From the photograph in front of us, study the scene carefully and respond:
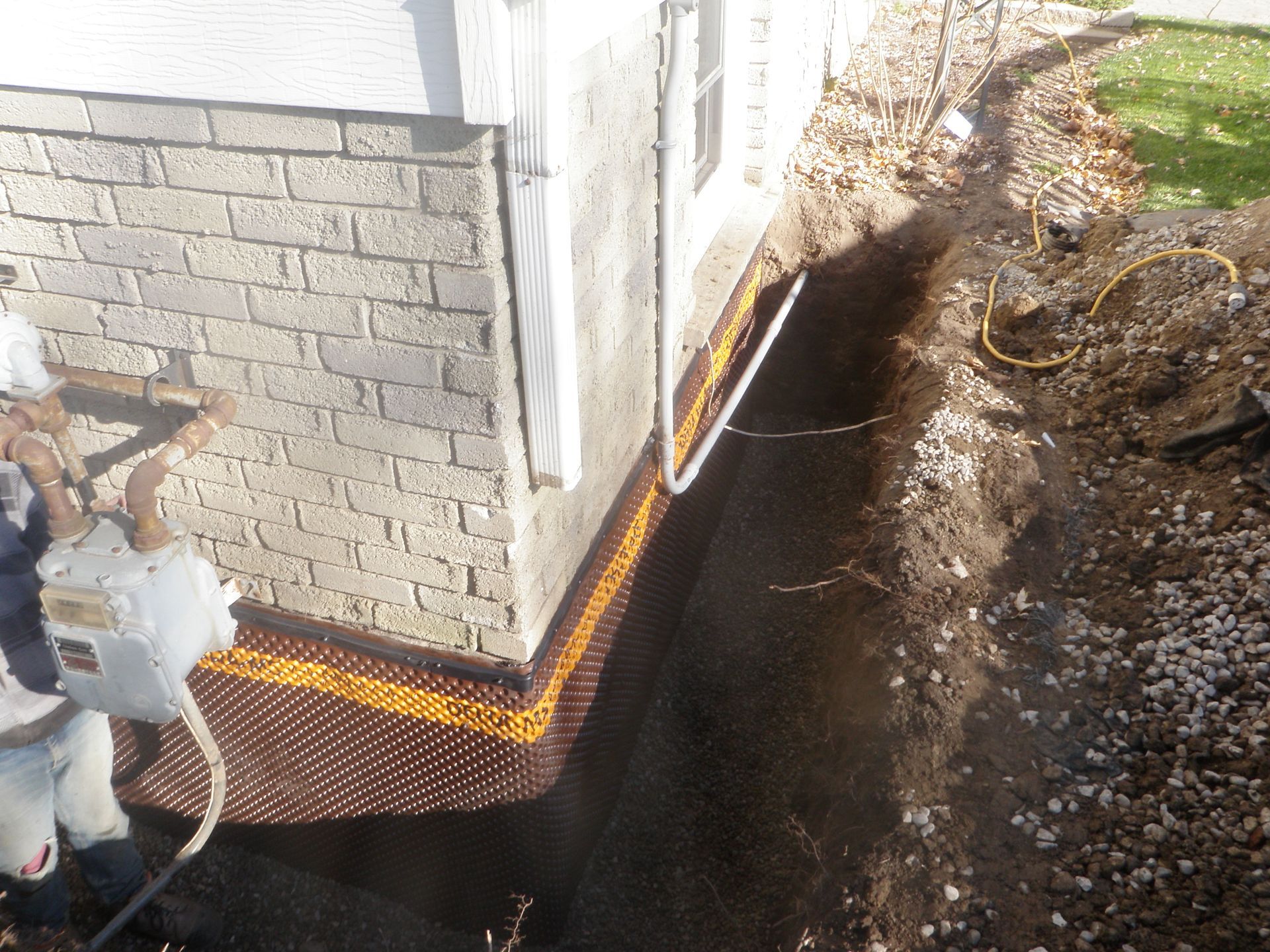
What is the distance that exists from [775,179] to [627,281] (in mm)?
3418

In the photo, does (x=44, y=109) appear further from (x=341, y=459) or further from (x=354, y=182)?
(x=341, y=459)

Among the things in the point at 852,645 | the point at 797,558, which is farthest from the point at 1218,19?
the point at 852,645

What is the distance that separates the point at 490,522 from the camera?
254 centimetres

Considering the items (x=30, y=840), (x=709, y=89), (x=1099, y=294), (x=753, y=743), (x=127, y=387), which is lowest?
(x=753, y=743)

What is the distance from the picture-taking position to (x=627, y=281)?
10.6ft

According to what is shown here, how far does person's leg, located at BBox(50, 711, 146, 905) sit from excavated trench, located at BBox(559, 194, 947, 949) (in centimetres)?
166

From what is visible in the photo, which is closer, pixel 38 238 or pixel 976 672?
pixel 38 238

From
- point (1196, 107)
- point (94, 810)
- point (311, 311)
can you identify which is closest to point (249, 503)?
point (311, 311)

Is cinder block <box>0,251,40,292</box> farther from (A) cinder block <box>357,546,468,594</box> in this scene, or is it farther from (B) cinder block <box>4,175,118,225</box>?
(A) cinder block <box>357,546,468,594</box>

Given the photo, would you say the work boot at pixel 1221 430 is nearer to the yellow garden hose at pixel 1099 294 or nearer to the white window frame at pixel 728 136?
the yellow garden hose at pixel 1099 294

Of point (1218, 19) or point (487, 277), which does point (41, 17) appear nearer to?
point (487, 277)

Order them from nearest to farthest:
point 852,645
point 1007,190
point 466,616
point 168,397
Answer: point 168,397 → point 466,616 → point 852,645 → point 1007,190

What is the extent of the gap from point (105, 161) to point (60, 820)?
2.20 meters

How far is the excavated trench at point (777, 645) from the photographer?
3635mm
